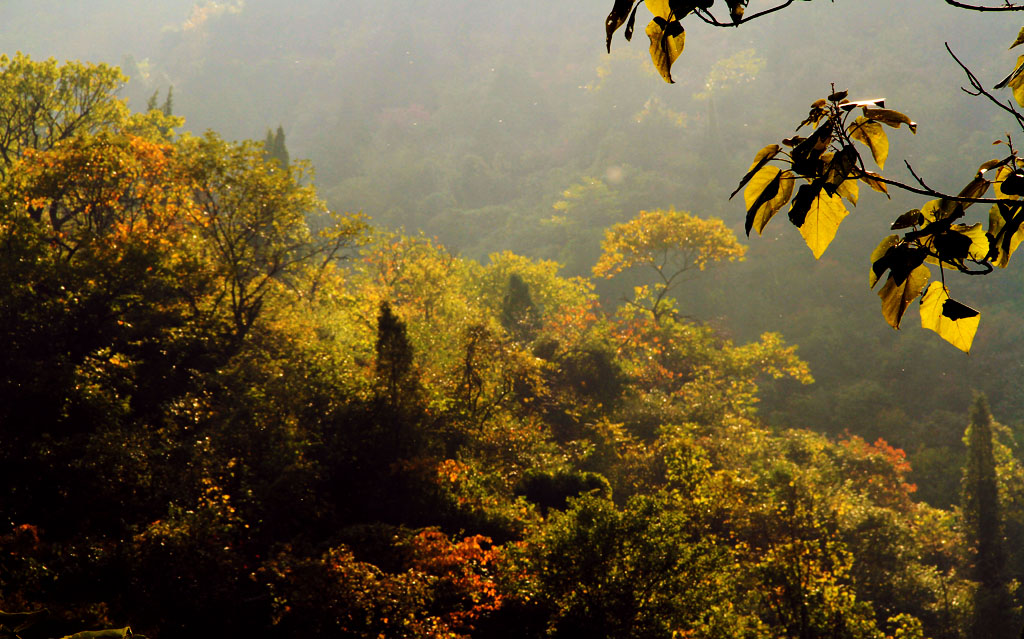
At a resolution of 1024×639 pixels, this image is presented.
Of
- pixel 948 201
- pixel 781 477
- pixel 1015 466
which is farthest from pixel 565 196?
pixel 948 201

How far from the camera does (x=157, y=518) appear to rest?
5480 mm

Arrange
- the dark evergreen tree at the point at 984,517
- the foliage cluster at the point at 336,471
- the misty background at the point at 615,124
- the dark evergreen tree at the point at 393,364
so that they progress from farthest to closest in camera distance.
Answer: the misty background at the point at 615,124 < the dark evergreen tree at the point at 984,517 < the dark evergreen tree at the point at 393,364 < the foliage cluster at the point at 336,471

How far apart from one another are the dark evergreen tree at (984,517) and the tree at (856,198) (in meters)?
10.8

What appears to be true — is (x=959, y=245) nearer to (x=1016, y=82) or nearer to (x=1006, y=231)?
(x=1006, y=231)

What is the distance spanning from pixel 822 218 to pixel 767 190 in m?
0.12

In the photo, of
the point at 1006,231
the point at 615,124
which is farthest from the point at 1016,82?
the point at 615,124

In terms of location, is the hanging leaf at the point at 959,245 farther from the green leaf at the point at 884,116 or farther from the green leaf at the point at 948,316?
the green leaf at the point at 884,116

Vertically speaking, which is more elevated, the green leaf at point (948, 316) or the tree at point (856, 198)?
the tree at point (856, 198)

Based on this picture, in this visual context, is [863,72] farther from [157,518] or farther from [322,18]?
[322,18]

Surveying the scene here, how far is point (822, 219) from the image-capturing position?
1.08 m

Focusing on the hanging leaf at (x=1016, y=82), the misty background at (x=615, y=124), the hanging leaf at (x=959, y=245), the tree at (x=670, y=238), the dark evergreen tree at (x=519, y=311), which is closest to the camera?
the hanging leaf at (x=959, y=245)

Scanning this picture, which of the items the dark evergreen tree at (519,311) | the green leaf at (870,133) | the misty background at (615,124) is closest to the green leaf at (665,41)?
the green leaf at (870,133)

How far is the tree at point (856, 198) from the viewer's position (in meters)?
1.00

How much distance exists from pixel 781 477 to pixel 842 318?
60.4ft
